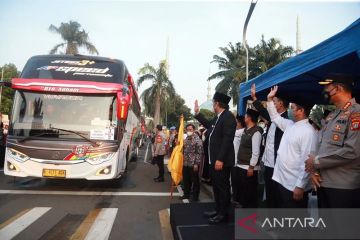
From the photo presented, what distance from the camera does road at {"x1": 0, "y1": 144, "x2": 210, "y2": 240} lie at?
4815 millimetres

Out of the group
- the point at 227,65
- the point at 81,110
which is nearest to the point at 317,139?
the point at 81,110

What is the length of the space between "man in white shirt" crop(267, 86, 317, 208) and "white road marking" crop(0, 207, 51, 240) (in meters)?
3.82

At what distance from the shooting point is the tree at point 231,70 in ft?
109

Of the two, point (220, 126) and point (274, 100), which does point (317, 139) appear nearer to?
point (274, 100)

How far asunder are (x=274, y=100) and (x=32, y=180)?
25.1 feet

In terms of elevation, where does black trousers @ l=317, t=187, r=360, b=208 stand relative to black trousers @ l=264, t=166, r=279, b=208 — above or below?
above

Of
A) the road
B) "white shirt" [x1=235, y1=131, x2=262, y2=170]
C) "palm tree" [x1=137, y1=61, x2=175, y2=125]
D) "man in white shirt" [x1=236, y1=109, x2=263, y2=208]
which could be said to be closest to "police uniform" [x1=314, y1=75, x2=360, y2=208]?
"white shirt" [x1=235, y1=131, x2=262, y2=170]

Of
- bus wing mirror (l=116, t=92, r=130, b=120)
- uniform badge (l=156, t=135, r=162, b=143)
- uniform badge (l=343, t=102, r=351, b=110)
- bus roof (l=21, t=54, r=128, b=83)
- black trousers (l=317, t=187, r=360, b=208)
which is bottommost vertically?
black trousers (l=317, t=187, r=360, b=208)

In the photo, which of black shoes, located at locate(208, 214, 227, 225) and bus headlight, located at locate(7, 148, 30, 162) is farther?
bus headlight, located at locate(7, 148, 30, 162)

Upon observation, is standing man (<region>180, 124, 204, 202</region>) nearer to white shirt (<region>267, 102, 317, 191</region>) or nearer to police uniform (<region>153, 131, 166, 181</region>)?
police uniform (<region>153, 131, 166, 181</region>)

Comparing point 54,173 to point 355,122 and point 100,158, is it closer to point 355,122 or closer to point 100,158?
point 100,158

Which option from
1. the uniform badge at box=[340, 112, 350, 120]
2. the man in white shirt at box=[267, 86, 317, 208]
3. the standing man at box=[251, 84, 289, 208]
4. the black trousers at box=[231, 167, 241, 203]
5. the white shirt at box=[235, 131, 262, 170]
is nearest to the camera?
the uniform badge at box=[340, 112, 350, 120]

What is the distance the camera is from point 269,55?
34.1 metres

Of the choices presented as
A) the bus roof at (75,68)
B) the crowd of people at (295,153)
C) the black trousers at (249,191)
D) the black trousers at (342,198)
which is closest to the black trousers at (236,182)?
the crowd of people at (295,153)
